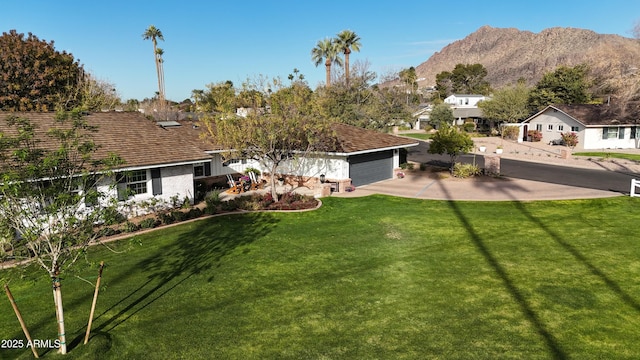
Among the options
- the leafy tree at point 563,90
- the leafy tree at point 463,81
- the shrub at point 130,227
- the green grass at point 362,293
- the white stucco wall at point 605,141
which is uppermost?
the leafy tree at point 463,81

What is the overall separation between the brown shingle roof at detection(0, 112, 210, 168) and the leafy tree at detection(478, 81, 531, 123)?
53062 mm

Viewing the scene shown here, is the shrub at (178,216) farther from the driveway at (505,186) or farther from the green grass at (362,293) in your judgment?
the driveway at (505,186)

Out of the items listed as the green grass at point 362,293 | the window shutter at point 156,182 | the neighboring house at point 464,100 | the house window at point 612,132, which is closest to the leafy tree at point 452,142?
the green grass at point 362,293

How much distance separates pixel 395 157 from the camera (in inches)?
1264

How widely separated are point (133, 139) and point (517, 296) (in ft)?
66.5

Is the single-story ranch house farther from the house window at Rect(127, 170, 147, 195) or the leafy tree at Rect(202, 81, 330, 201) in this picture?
the leafy tree at Rect(202, 81, 330, 201)

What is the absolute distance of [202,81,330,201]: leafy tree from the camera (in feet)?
72.8

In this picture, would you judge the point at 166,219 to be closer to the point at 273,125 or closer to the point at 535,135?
the point at 273,125

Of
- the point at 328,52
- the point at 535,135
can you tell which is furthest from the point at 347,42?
the point at 535,135

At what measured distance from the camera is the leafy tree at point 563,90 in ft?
219

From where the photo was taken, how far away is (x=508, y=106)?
204 feet

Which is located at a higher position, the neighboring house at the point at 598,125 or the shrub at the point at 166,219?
the neighboring house at the point at 598,125

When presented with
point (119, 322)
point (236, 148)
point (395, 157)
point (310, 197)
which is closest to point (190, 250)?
point (119, 322)

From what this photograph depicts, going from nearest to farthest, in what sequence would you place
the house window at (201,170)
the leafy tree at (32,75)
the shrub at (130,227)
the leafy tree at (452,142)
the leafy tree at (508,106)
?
the shrub at (130,227), the house window at (201,170), the leafy tree at (452,142), the leafy tree at (32,75), the leafy tree at (508,106)
